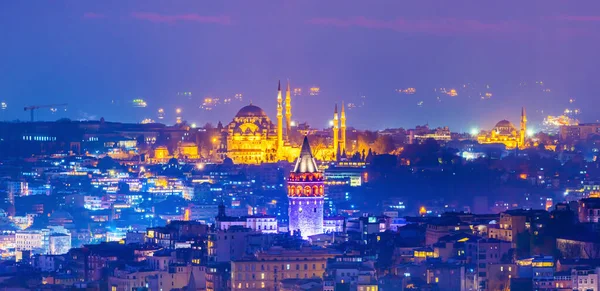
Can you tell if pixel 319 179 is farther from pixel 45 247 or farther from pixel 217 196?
pixel 217 196

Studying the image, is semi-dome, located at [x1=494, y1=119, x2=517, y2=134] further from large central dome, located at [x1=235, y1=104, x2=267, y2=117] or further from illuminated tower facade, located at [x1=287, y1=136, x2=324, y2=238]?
illuminated tower facade, located at [x1=287, y1=136, x2=324, y2=238]

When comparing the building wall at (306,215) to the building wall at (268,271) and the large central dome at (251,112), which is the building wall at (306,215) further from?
the large central dome at (251,112)

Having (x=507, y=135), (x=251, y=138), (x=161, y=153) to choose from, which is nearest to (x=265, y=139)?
(x=251, y=138)

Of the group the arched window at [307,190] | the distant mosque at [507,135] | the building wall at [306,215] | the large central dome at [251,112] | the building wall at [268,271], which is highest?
the large central dome at [251,112]

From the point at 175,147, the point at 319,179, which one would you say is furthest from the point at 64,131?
the point at 319,179

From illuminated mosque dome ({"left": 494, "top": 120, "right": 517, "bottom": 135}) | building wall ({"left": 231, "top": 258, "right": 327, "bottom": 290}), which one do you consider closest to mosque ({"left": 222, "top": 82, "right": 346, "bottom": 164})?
illuminated mosque dome ({"left": 494, "top": 120, "right": 517, "bottom": 135})

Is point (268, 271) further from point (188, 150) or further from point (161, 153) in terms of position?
point (188, 150)

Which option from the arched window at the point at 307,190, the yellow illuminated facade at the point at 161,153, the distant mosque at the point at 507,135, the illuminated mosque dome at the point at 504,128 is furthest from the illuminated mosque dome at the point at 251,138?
the arched window at the point at 307,190
